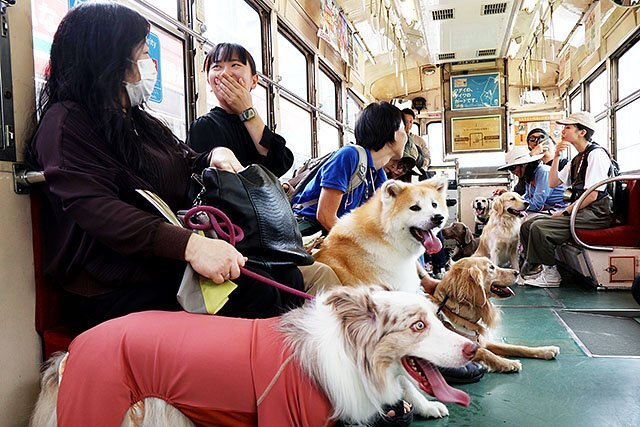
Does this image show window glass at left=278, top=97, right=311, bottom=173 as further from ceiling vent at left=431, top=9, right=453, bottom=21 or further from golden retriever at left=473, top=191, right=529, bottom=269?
ceiling vent at left=431, top=9, right=453, bottom=21

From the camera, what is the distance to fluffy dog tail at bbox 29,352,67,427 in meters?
1.19

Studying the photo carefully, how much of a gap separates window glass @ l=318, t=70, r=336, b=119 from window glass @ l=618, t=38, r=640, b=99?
4116mm

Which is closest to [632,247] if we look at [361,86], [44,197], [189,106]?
[189,106]

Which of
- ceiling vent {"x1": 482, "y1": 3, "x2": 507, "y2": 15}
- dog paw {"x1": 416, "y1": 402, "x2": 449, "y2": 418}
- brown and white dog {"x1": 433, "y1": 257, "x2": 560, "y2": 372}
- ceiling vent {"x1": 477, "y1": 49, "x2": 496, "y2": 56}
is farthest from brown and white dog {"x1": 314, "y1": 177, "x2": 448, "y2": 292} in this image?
ceiling vent {"x1": 477, "y1": 49, "x2": 496, "y2": 56}

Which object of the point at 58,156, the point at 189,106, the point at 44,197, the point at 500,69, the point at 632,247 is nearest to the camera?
the point at 58,156

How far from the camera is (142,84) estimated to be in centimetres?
139

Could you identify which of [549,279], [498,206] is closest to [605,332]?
[549,279]

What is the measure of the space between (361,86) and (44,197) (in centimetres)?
801

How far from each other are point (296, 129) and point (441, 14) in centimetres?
336

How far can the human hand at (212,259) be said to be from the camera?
1155 mm

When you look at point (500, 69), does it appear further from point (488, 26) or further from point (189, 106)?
point (189, 106)

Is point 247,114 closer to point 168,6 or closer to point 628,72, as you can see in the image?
point 168,6

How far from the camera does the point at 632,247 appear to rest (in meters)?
4.19

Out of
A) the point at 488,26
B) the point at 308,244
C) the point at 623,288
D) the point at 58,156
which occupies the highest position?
the point at 488,26
